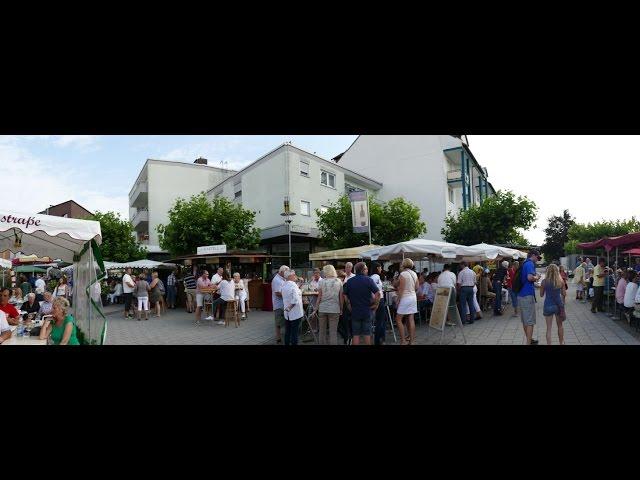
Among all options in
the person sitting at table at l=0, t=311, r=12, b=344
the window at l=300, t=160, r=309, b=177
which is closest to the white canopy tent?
the person sitting at table at l=0, t=311, r=12, b=344

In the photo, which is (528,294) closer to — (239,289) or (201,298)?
(239,289)

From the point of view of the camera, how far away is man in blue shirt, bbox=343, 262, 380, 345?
6.29 metres

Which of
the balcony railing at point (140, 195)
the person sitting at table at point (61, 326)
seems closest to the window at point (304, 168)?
the balcony railing at point (140, 195)

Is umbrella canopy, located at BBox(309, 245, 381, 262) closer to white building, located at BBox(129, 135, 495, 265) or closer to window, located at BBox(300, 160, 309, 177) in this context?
white building, located at BBox(129, 135, 495, 265)

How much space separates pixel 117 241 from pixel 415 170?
20311 mm

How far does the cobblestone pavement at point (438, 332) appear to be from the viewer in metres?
7.74

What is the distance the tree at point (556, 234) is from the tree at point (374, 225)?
5569 cm

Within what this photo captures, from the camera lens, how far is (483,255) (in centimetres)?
1068

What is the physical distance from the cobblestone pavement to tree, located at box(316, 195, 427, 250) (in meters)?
9.28
